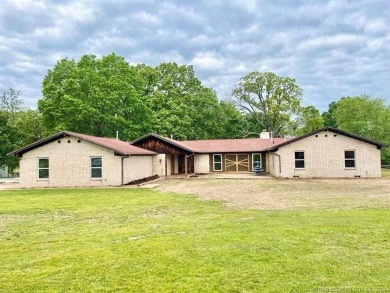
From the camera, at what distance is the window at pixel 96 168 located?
74.4 feet

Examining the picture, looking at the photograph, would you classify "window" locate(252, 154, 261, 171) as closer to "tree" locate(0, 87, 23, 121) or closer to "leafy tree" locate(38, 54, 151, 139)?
"leafy tree" locate(38, 54, 151, 139)

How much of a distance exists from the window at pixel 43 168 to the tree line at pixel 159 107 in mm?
12273

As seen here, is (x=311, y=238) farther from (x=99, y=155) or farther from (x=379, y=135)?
(x=379, y=135)

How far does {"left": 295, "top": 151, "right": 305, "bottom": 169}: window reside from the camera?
26.3 m

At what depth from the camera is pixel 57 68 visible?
39469 mm

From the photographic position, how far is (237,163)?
35.6m

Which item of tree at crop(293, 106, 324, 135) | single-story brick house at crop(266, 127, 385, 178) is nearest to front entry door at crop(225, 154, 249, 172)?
single-story brick house at crop(266, 127, 385, 178)

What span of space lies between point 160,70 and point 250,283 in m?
48.1

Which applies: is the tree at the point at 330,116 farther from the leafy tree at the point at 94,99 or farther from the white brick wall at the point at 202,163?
the leafy tree at the point at 94,99

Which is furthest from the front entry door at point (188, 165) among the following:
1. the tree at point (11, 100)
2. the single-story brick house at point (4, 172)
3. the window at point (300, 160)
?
the tree at point (11, 100)

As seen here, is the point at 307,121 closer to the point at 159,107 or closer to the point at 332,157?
the point at 159,107

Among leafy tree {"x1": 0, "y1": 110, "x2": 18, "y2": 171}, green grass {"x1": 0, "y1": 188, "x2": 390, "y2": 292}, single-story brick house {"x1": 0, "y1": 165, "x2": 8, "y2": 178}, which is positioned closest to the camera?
green grass {"x1": 0, "y1": 188, "x2": 390, "y2": 292}

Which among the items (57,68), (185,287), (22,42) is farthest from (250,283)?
(57,68)

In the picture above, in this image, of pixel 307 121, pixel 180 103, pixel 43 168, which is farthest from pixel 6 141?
pixel 307 121
